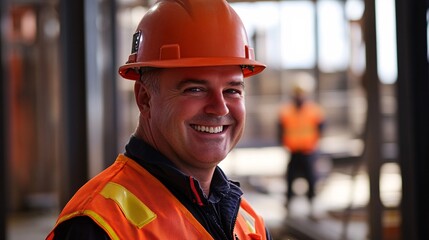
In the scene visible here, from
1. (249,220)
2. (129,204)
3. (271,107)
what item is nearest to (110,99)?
(249,220)

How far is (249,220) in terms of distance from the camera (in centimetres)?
204

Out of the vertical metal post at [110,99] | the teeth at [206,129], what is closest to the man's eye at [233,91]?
the teeth at [206,129]

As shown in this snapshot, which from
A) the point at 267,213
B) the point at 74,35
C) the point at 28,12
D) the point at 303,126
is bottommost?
the point at 267,213

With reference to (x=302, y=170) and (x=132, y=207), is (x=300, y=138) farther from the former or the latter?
(x=132, y=207)

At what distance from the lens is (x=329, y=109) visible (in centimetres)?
1588

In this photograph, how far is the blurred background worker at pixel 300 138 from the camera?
9109 millimetres

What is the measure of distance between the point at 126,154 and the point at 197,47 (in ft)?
1.23

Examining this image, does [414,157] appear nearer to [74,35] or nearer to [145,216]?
[145,216]

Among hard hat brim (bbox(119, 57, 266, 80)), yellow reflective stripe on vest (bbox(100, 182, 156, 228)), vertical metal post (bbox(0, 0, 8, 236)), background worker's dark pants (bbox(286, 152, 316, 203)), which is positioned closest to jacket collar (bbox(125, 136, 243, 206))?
yellow reflective stripe on vest (bbox(100, 182, 156, 228))

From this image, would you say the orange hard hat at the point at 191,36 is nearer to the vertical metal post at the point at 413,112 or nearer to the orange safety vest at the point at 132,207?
the orange safety vest at the point at 132,207

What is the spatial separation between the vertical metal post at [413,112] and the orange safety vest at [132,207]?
1850 millimetres

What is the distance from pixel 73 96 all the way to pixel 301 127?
18.0 ft

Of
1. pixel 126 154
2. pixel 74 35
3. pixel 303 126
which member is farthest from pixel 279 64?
pixel 126 154

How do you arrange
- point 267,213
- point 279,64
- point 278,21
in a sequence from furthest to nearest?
1. point 279,64
2. point 278,21
3. point 267,213
